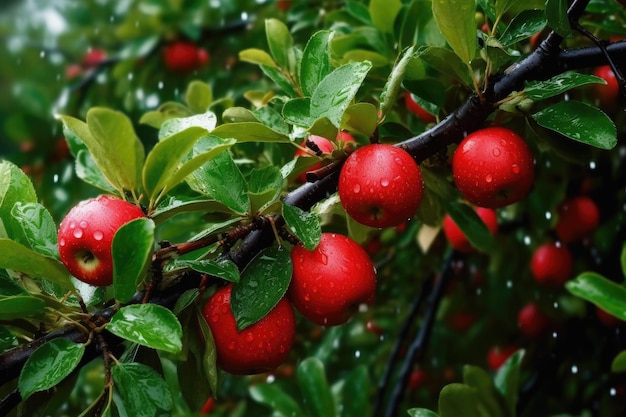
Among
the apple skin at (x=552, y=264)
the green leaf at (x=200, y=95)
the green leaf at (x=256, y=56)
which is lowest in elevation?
the apple skin at (x=552, y=264)

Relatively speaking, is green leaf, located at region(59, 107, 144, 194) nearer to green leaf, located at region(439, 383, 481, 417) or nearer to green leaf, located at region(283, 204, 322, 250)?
green leaf, located at region(283, 204, 322, 250)

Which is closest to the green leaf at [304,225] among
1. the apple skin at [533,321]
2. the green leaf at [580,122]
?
the green leaf at [580,122]

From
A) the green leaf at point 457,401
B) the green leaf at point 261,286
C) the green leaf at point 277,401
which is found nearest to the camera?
the green leaf at point 261,286

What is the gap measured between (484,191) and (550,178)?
Answer: 0.74m

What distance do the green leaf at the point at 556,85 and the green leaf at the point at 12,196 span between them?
63 centimetres

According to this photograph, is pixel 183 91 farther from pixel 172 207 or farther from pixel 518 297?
pixel 172 207

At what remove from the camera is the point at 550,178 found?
159 cm

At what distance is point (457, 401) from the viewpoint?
3.69ft

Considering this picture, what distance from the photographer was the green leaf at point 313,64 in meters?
Result: 0.95

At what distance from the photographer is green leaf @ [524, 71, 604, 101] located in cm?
86

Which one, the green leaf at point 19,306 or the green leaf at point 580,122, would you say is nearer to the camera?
the green leaf at point 19,306

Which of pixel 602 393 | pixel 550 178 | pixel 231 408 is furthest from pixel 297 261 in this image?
pixel 231 408

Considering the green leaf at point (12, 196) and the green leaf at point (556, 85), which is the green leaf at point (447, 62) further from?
the green leaf at point (12, 196)

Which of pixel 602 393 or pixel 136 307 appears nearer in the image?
pixel 136 307
